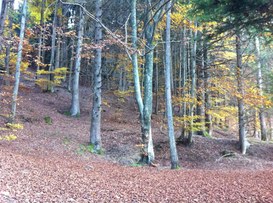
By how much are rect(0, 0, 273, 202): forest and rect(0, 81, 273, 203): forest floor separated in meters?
0.04

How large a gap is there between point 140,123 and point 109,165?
3732mm

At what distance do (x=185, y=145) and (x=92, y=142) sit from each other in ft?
16.5

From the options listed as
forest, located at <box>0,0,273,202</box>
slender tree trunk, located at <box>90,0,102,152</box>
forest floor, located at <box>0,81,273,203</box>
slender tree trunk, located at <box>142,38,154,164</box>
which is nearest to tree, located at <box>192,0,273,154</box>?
forest, located at <box>0,0,273,202</box>

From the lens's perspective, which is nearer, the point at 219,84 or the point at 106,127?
the point at 219,84

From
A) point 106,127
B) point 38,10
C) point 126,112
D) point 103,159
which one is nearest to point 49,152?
point 103,159

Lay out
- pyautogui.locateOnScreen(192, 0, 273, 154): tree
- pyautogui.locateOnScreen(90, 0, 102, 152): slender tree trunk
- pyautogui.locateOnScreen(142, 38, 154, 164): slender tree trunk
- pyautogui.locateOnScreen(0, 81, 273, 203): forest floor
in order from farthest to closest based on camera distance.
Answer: pyautogui.locateOnScreen(90, 0, 102, 152): slender tree trunk → pyautogui.locateOnScreen(142, 38, 154, 164): slender tree trunk → pyautogui.locateOnScreen(0, 81, 273, 203): forest floor → pyautogui.locateOnScreen(192, 0, 273, 154): tree

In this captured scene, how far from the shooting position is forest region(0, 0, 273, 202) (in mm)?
6094

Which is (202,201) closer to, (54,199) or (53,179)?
(54,199)

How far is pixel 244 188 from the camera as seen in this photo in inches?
269

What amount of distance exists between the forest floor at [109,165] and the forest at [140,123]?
0.14 feet

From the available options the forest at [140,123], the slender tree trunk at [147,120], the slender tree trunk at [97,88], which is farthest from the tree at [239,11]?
the slender tree trunk at [97,88]

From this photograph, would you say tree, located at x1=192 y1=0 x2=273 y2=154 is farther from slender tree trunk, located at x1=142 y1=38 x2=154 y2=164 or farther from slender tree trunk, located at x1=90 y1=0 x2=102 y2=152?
slender tree trunk, located at x1=90 y1=0 x2=102 y2=152

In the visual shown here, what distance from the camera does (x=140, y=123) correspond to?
13.6 m

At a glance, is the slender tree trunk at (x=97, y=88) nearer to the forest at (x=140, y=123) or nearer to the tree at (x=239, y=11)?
the forest at (x=140, y=123)
